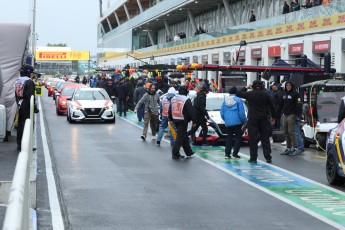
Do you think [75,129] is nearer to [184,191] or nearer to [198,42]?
[184,191]

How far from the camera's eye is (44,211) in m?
9.19

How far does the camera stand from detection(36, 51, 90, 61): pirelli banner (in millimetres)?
166375

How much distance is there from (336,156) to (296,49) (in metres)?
23.1

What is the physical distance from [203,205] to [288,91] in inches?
315

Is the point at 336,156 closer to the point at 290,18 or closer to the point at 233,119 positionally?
the point at 233,119

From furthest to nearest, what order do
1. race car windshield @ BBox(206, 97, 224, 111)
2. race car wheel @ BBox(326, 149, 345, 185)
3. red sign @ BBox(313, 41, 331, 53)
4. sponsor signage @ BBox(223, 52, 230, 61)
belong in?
sponsor signage @ BBox(223, 52, 230, 61) → red sign @ BBox(313, 41, 331, 53) → race car windshield @ BBox(206, 97, 224, 111) → race car wheel @ BBox(326, 149, 345, 185)

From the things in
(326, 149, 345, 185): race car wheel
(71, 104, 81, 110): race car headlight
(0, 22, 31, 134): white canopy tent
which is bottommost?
(326, 149, 345, 185): race car wheel

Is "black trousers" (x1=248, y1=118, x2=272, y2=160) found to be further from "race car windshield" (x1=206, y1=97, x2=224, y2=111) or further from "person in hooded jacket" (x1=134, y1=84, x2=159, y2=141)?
"person in hooded jacket" (x1=134, y1=84, x2=159, y2=141)

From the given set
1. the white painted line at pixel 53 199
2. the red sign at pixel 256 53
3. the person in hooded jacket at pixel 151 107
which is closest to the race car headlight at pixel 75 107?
the person in hooded jacket at pixel 151 107

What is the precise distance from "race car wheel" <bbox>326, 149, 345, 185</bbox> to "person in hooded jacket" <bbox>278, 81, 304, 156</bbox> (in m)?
5.22

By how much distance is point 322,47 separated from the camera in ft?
102

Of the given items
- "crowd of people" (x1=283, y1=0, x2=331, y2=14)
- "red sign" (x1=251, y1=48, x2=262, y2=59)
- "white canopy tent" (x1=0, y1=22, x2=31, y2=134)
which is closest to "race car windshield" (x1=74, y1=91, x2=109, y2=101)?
"crowd of people" (x1=283, y1=0, x2=331, y2=14)

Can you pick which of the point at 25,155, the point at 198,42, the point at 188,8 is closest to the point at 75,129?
the point at 25,155

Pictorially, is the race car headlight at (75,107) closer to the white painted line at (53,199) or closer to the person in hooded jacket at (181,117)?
the white painted line at (53,199)
